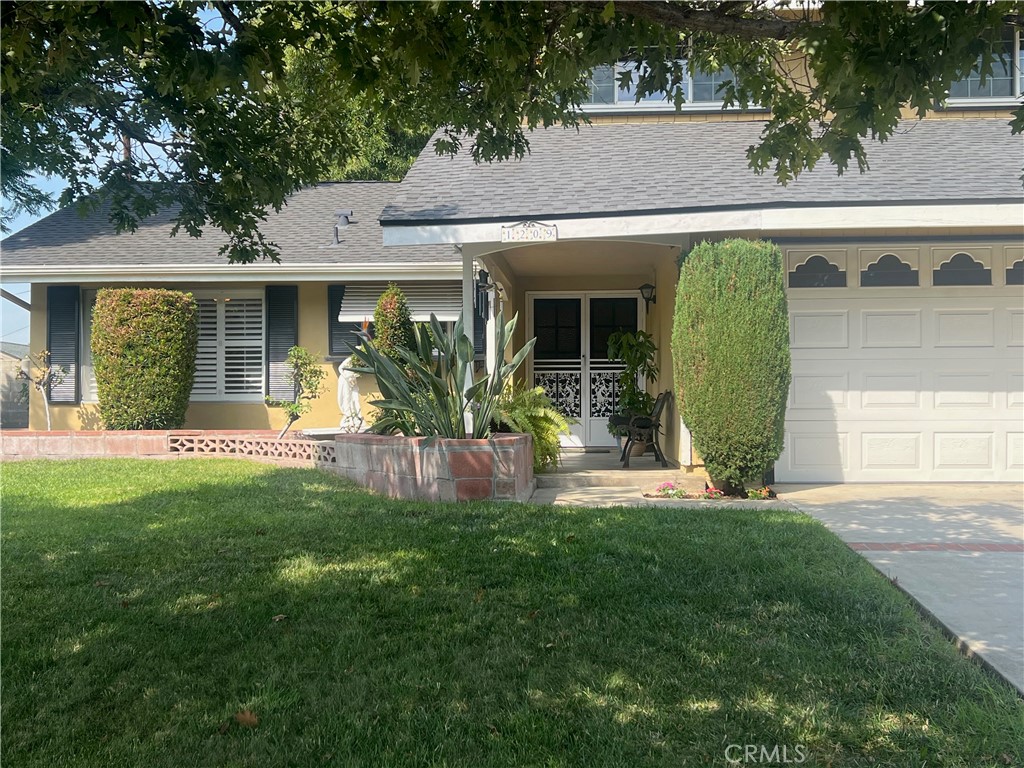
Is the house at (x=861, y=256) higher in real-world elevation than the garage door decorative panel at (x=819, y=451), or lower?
higher

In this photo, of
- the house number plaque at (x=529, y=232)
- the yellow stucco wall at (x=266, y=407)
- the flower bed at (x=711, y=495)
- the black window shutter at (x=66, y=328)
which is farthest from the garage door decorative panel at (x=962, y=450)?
the black window shutter at (x=66, y=328)

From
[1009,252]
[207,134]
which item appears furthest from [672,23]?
[1009,252]

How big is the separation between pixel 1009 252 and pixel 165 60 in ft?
28.7

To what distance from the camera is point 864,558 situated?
5094 millimetres

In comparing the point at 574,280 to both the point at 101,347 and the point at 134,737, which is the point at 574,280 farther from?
the point at 134,737

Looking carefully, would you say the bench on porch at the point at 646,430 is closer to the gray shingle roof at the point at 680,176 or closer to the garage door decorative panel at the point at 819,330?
the garage door decorative panel at the point at 819,330

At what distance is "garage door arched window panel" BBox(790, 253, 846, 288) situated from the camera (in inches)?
328

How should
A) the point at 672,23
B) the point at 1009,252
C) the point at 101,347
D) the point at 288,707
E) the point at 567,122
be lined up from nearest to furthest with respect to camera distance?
the point at 288,707
the point at 672,23
the point at 567,122
the point at 1009,252
the point at 101,347

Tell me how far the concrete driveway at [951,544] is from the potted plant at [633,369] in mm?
2761

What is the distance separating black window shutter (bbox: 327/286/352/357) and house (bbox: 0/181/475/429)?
0.02 metres

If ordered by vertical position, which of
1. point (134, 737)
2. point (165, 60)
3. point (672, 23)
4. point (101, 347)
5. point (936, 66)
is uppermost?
point (672, 23)

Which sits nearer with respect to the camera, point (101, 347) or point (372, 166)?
point (101, 347)

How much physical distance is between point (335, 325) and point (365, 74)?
8752 mm

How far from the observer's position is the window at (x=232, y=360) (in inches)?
475
